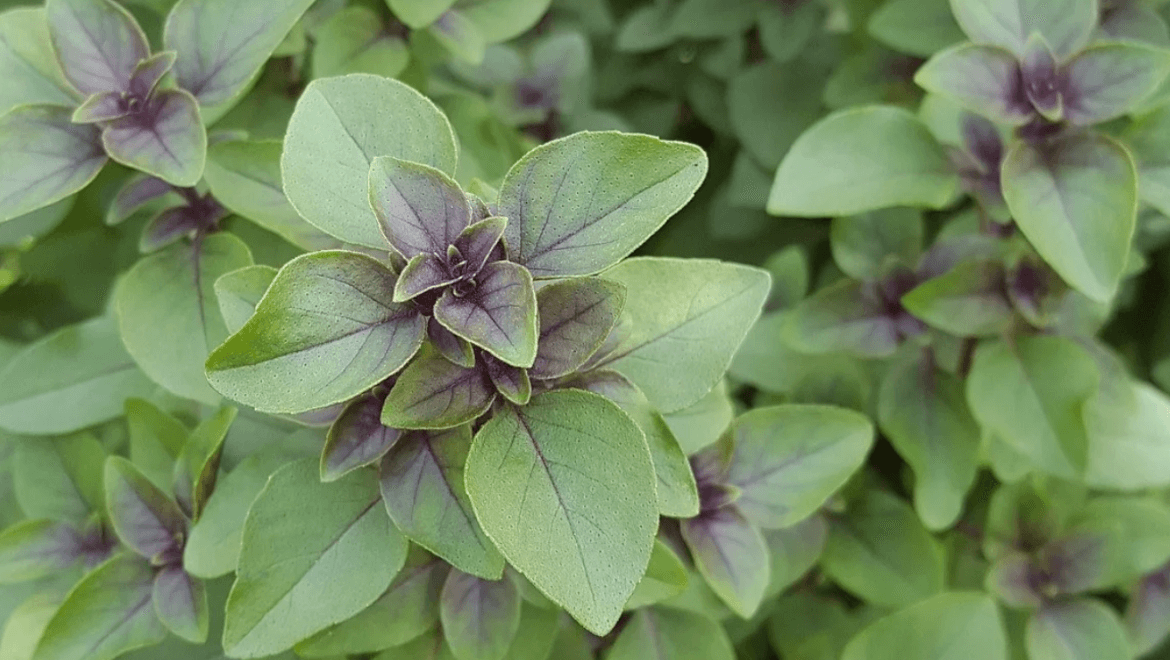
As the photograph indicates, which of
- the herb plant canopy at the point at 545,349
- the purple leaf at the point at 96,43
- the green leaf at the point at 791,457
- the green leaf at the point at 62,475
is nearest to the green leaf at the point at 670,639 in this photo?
the herb plant canopy at the point at 545,349

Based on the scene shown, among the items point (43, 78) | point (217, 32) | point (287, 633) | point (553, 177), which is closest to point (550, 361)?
point (553, 177)

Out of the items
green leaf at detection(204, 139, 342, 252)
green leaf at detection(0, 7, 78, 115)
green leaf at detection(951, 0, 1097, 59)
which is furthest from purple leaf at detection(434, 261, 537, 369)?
green leaf at detection(951, 0, 1097, 59)

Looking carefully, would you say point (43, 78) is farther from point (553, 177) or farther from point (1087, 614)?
point (1087, 614)

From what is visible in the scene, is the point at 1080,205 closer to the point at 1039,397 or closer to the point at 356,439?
the point at 1039,397

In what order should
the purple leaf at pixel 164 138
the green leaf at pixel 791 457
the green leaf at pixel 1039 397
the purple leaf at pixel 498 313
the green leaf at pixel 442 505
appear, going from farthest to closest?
the green leaf at pixel 1039 397 < the green leaf at pixel 791 457 < the purple leaf at pixel 164 138 < the green leaf at pixel 442 505 < the purple leaf at pixel 498 313

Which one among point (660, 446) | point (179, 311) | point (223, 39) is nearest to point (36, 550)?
point (179, 311)

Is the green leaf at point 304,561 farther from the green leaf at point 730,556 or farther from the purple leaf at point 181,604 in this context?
→ the green leaf at point 730,556
